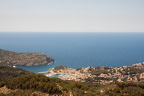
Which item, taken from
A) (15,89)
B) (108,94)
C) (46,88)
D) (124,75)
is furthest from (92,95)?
(124,75)

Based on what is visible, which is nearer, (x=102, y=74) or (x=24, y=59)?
(x=102, y=74)

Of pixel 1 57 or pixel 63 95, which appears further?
pixel 1 57

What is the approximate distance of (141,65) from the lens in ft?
341

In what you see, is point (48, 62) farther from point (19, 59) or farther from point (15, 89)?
point (15, 89)

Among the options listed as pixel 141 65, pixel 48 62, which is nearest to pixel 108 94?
pixel 141 65

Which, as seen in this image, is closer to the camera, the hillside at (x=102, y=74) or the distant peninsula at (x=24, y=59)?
the hillside at (x=102, y=74)

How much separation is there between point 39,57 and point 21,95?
4550 inches

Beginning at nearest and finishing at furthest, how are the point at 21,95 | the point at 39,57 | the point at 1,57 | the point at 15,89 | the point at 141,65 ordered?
the point at 21,95
the point at 15,89
the point at 141,65
the point at 1,57
the point at 39,57

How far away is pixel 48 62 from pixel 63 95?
11072 centimetres

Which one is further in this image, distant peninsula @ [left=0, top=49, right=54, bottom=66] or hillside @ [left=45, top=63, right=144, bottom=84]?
distant peninsula @ [left=0, top=49, right=54, bottom=66]

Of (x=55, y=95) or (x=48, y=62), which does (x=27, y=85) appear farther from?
(x=48, y=62)

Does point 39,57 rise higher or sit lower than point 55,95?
lower

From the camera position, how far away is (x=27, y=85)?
26.0 metres

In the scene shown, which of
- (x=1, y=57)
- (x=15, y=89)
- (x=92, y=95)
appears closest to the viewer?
(x=92, y=95)
